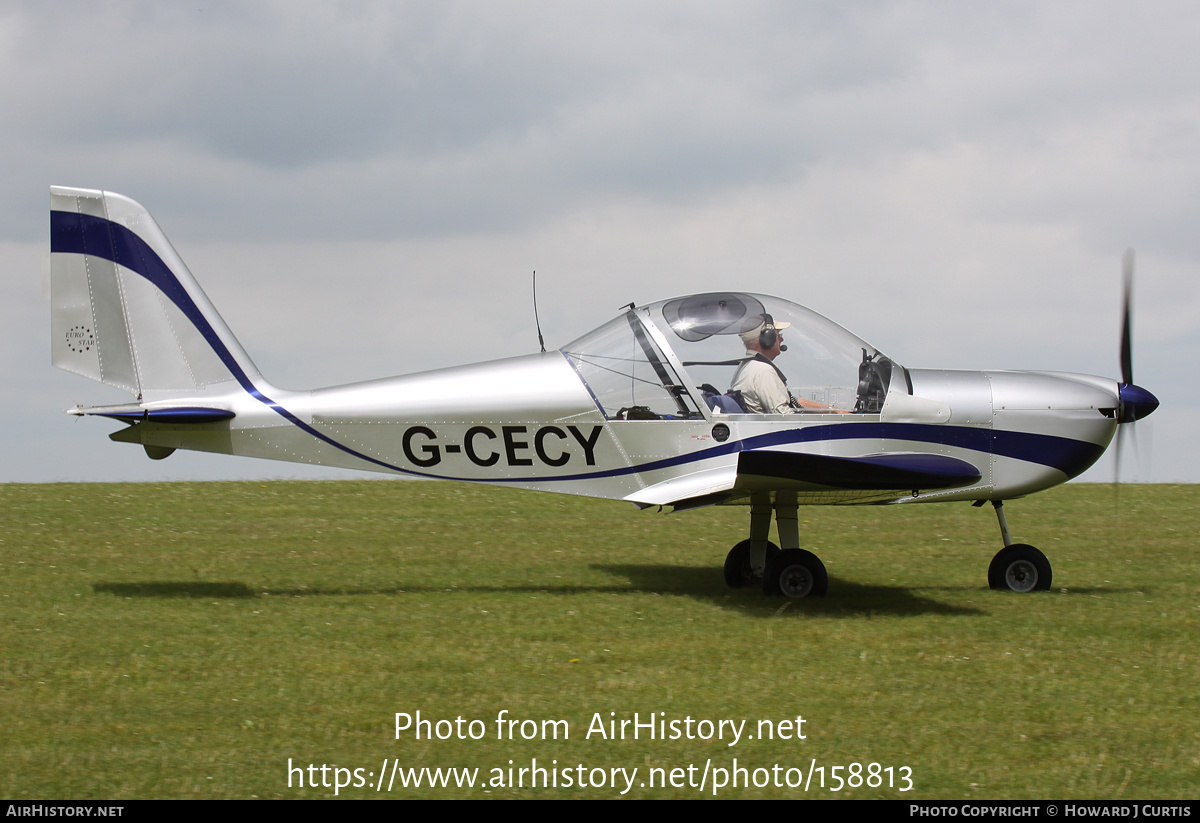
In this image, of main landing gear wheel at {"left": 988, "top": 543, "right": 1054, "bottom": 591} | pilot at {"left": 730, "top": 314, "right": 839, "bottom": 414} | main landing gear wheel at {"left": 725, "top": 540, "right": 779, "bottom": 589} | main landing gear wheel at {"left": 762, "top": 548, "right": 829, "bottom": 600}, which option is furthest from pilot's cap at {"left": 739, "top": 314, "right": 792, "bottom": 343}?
main landing gear wheel at {"left": 988, "top": 543, "right": 1054, "bottom": 591}

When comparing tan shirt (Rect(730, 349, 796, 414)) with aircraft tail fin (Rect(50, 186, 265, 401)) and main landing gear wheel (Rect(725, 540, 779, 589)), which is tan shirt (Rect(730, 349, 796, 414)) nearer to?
main landing gear wheel (Rect(725, 540, 779, 589))

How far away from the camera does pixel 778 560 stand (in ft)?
31.0

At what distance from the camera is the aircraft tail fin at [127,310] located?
9.23 m

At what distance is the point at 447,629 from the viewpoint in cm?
820

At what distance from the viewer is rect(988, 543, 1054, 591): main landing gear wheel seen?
990cm

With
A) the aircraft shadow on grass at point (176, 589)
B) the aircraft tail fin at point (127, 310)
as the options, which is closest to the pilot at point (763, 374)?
the aircraft tail fin at point (127, 310)

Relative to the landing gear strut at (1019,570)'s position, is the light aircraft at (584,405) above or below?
above

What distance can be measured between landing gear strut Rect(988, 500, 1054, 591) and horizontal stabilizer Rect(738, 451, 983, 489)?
3.95 feet

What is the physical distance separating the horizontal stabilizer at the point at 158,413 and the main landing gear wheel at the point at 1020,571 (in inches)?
272

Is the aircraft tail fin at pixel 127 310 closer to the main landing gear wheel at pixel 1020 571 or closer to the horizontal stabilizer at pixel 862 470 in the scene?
the horizontal stabilizer at pixel 862 470

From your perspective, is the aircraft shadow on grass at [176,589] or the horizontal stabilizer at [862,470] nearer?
the horizontal stabilizer at [862,470]
